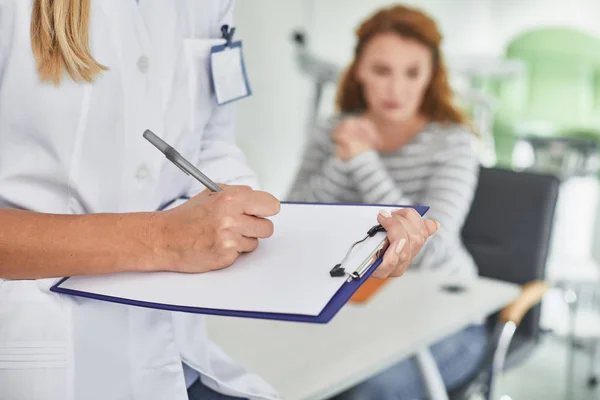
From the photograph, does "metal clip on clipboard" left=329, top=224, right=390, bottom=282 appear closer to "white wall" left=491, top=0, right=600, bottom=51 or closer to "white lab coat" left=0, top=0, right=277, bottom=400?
"white lab coat" left=0, top=0, right=277, bottom=400

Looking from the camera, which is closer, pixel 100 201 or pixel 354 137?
pixel 100 201

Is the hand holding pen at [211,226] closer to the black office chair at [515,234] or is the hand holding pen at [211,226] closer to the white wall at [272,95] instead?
the black office chair at [515,234]

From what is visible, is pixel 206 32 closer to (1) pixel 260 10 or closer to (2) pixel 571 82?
(1) pixel 260 10

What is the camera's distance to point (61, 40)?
77 cm

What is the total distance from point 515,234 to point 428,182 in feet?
1.01

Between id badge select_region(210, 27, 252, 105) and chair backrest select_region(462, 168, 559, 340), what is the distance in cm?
142

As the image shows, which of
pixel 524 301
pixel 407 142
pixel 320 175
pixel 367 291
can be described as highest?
pixel 407 142

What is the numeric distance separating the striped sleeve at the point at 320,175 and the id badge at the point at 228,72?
1.30 metres

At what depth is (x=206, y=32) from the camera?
37.5 inches

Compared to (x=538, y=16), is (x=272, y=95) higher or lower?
lower

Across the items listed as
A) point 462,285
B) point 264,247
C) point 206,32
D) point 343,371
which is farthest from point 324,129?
point 264,247

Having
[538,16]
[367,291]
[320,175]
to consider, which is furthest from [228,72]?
[538,16]

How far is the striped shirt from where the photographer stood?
84.1 inches

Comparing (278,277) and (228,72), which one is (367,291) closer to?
(228,72)
